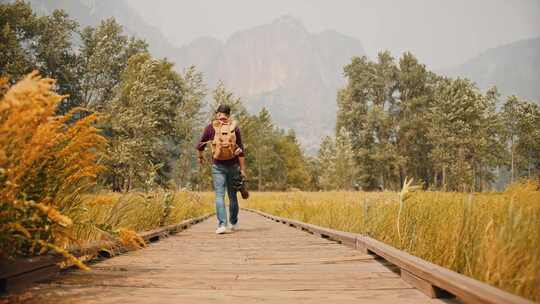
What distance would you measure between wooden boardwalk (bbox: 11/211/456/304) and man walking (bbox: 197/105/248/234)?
105 inches

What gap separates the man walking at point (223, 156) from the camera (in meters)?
6.78

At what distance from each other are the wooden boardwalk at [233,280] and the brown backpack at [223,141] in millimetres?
2731

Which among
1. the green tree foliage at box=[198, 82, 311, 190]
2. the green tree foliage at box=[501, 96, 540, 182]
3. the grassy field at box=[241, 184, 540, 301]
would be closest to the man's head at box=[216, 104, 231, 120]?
the grassy field at box=[241, 184, 540, 301]

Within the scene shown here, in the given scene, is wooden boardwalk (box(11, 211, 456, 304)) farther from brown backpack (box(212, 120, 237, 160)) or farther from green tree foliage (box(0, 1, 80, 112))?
green tree foliage (box(0, 1, 80, 112))

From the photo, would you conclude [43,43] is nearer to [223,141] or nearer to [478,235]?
[223,141]

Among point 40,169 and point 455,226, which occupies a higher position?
point 40,169

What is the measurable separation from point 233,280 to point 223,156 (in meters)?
4.21

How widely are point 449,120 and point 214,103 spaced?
2525 centimetres

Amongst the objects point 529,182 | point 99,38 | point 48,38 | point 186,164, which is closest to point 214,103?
point 186,164

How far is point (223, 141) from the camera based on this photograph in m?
6.75

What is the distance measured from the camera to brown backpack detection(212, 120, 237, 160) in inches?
Answer: 266

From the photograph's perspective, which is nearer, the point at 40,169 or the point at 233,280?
the point at 40,169

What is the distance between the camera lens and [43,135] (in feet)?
6.49

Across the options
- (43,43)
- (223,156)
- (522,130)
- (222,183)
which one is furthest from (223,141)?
(522,130)
